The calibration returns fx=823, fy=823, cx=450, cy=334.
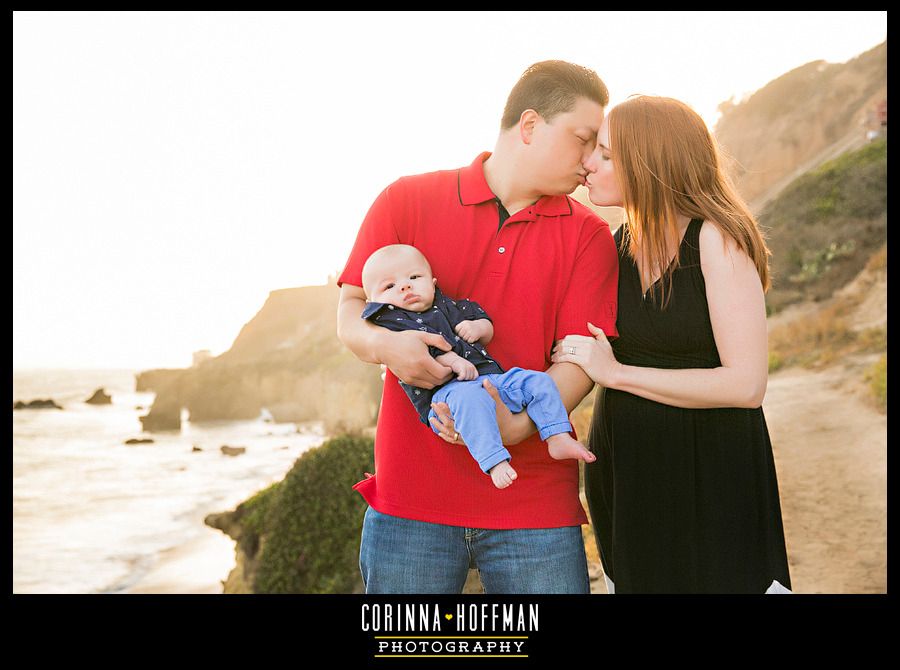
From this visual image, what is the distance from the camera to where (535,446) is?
97.2 inches

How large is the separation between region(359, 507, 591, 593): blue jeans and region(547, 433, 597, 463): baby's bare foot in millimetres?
237

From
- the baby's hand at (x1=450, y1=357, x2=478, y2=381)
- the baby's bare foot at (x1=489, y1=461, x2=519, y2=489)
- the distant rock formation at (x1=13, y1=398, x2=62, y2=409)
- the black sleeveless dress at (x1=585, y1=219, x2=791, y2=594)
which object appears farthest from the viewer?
the distant rock formation at (x1=13, y1=398, x2=62, y2=409)

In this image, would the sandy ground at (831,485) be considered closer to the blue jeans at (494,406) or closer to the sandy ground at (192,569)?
the blue jeans at (494,406)

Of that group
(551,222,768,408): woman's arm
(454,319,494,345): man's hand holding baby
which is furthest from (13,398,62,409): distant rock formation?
(551,222,768,408): woman's arm

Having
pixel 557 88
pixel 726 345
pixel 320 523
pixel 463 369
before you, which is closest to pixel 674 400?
pixel 726 345

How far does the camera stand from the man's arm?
230cm

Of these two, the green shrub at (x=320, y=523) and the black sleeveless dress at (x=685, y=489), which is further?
the green shrub at (x=320, y=523)

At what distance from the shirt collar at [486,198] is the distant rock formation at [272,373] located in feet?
92.7

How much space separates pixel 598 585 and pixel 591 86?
641 cm

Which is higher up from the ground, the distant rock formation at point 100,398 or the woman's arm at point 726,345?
the woman's arm at point 726,345

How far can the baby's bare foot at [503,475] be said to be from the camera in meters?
2.23

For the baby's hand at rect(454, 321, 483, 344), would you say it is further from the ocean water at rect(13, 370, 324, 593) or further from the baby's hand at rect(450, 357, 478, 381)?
the ocean water at rect(13, 370, 324, 593)

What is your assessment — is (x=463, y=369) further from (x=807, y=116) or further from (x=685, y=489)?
(x=807, y=116)

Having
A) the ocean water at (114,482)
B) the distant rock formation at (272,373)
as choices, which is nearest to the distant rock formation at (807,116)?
the distant rock formation at (272,373)
